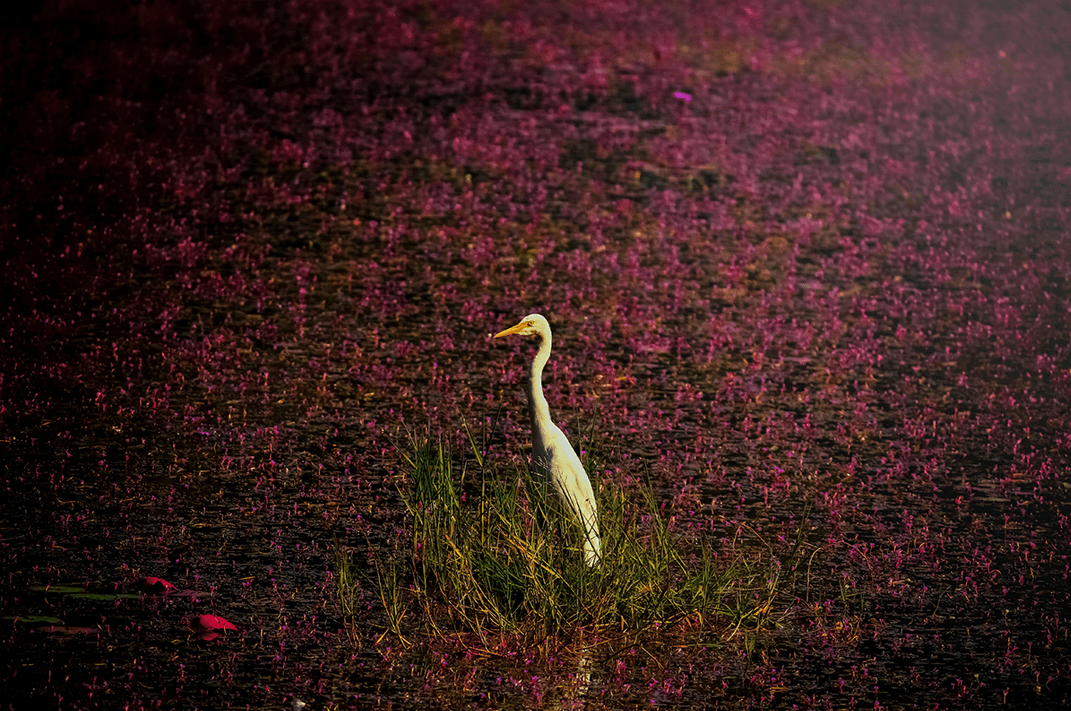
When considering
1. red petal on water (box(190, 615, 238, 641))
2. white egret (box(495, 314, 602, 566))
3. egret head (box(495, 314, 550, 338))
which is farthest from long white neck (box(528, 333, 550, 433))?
red petal on water (box(190, 615, 238, 641))

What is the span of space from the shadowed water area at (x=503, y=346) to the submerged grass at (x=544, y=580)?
104mm

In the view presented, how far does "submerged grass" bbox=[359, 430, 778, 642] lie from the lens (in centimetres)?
688

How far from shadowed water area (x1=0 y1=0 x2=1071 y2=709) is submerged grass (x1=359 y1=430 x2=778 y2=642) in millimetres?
104

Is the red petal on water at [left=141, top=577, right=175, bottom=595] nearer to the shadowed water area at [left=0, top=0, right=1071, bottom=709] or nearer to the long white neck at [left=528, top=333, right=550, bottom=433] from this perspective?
the shadowed water area at [left=0, top=0, right=1071, bottom=709]

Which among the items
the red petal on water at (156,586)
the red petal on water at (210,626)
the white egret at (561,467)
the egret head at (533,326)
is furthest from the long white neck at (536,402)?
the red petal on water at (156,586)

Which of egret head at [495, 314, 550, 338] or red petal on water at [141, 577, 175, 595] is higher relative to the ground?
egret head at [495, 314, 550, 338]

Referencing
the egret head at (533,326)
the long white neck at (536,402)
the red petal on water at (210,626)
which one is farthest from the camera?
the egret head at (533,326)

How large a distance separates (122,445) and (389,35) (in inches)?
543

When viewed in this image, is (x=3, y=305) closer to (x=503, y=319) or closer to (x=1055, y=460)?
(x=503, y=319)

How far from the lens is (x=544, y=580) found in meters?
6.90

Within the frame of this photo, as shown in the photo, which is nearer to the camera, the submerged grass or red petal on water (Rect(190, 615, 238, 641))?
red petal on water (Rect(190, 615, 238, 641))

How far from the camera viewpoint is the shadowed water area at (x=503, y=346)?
6.78 meters

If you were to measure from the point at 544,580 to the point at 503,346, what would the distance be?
4.36 metres

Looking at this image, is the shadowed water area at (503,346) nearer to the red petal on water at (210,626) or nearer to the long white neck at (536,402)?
the red petal on water at (210,626)
